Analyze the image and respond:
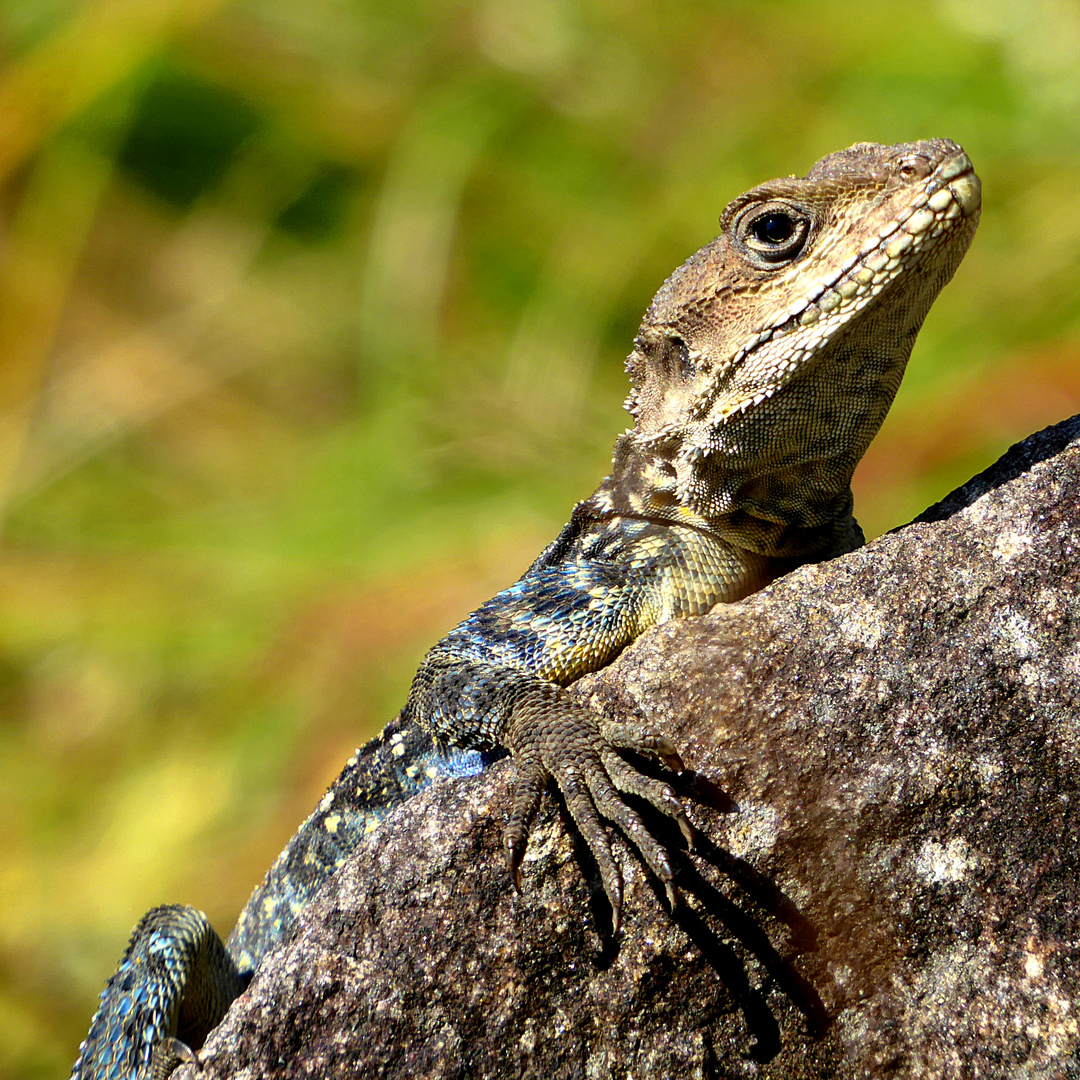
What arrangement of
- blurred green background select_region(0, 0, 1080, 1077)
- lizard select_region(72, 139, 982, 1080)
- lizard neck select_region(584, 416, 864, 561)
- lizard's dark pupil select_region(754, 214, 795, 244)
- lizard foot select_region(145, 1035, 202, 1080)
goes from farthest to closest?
1. blurred green background select_region(0, 0, 1080, 1077)
2. lizard neck select_region(584, 416, 864, 561)
3. lizard's dark pupil select_region(754, 214, 795, 244)
4. lizard foot select_region(145, 1035, 202, 1080)
5. lizard select_region(72, 139, 982, 1080)

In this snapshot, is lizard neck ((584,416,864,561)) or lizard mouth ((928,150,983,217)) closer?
lizard mouth ((928,150,983,217))

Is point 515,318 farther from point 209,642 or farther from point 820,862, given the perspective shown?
point 820,862

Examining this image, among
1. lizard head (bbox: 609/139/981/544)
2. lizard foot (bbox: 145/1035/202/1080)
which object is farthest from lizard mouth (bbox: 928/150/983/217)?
lizard foot (bbox: 145/1035/202/1080)

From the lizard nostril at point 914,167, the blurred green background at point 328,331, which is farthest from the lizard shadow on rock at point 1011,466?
the blurred green background at point 328,331

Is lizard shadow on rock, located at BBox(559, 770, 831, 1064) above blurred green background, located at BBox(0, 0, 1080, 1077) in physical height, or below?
below

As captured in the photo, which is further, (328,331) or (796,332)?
(328,331)

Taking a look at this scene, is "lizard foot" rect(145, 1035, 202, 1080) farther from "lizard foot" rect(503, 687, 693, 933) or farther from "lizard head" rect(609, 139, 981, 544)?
"lizard head" rect(609, 139, 981, 544)

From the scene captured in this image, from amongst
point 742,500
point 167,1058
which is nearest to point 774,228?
point 742,500

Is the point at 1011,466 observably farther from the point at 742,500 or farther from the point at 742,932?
the point at 742,932
